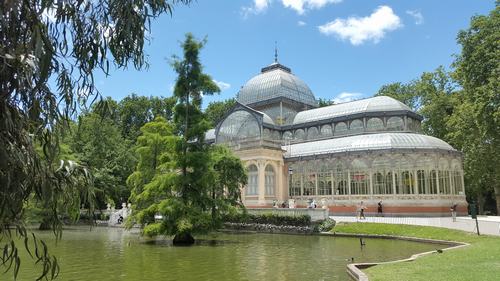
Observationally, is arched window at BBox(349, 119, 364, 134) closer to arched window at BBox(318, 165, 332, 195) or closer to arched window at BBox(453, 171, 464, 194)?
arched window at BBox(318, 165, 332, 195)

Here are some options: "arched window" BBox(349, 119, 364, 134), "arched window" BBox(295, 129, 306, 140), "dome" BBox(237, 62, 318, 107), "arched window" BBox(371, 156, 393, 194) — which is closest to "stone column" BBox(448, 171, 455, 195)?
"arched window" BBox(371, 156, 393, 194)

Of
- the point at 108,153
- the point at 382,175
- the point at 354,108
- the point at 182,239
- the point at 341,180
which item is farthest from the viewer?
the point at 108,153

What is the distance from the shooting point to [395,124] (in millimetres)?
40969

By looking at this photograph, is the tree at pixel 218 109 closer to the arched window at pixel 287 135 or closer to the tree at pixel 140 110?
the tree at pixel 140 110

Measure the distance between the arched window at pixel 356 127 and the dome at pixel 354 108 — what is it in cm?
101

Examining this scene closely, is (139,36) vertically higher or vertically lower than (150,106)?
lower

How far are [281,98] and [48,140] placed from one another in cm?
4513

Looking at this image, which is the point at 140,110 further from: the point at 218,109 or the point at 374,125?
the point at 374,125

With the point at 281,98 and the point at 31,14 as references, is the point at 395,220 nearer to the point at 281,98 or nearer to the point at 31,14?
the point at 281,98

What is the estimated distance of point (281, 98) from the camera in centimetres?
4941

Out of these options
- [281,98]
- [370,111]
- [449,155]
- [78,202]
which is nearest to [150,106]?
[281,98]

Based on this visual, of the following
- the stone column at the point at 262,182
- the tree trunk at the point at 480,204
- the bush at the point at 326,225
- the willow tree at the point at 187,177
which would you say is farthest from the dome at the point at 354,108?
the willow tree at the point at 187,177

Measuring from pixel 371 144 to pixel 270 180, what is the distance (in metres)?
9.96

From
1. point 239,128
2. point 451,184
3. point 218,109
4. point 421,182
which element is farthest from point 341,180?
point 218,109
